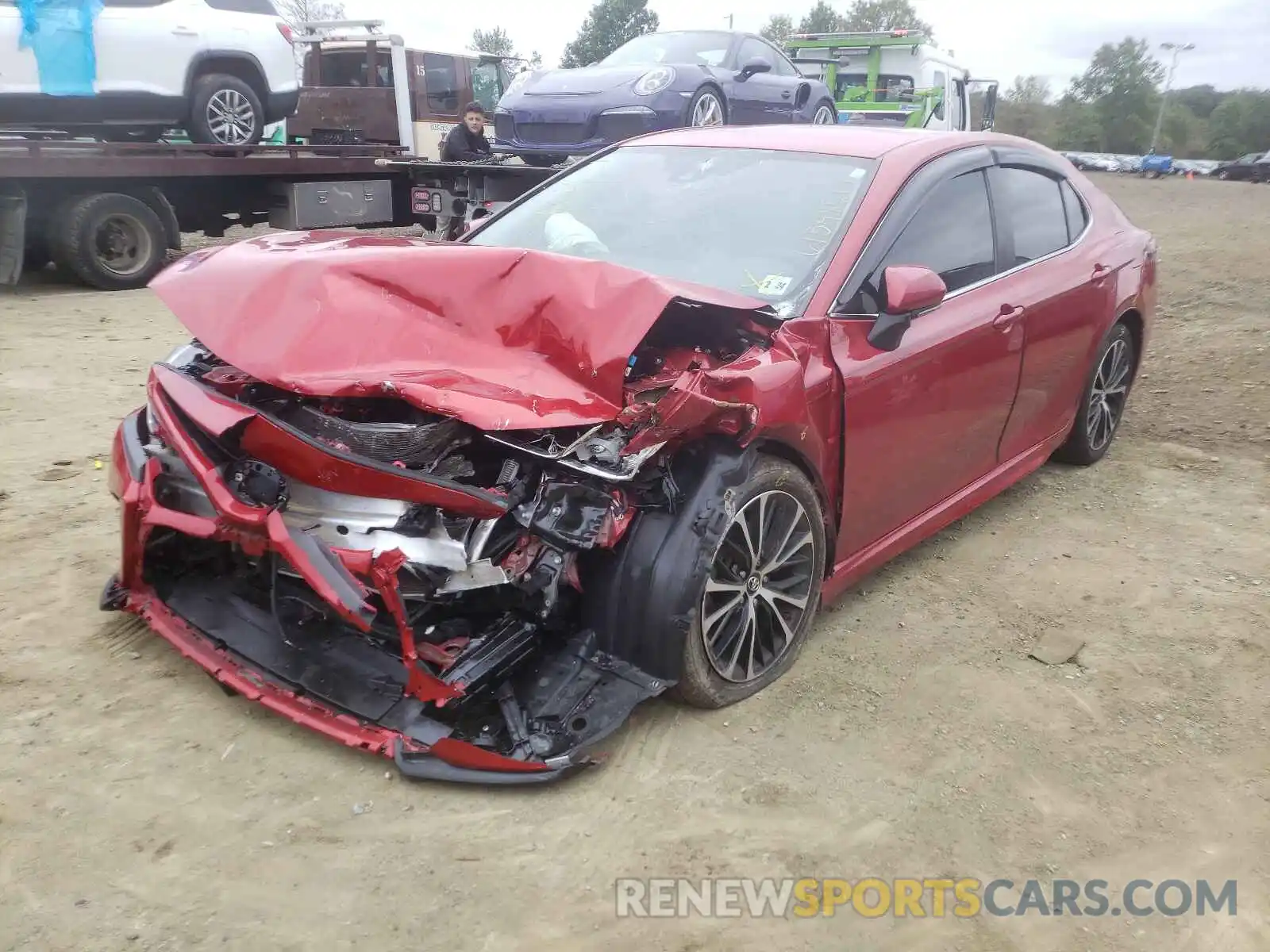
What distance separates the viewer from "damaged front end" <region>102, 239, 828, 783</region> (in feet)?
8.11

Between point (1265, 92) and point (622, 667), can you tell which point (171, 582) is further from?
point (1265, 92)

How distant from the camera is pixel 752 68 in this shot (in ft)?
33.6

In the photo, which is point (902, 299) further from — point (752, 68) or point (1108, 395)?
point (752, 68)

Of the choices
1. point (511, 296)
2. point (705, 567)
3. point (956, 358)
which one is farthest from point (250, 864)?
point (956, 358)

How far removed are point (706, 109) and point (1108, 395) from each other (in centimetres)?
611

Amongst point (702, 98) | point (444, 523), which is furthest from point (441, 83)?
point (444, 523)

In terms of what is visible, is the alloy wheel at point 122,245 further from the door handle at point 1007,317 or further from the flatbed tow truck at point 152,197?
the door handle at point 1007,317

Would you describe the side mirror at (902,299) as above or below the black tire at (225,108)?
below

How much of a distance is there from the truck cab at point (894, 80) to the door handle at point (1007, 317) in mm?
13269

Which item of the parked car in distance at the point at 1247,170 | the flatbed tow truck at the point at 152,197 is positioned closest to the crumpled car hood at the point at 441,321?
the flatbed tow truck at the point at 152,197

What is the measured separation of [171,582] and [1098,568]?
359cm

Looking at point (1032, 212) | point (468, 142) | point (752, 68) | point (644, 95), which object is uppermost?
point (752, 68)

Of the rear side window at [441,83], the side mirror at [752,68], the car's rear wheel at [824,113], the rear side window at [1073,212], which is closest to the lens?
the rear side window at [1073,212]

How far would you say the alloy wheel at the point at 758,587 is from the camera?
2.86 metres
